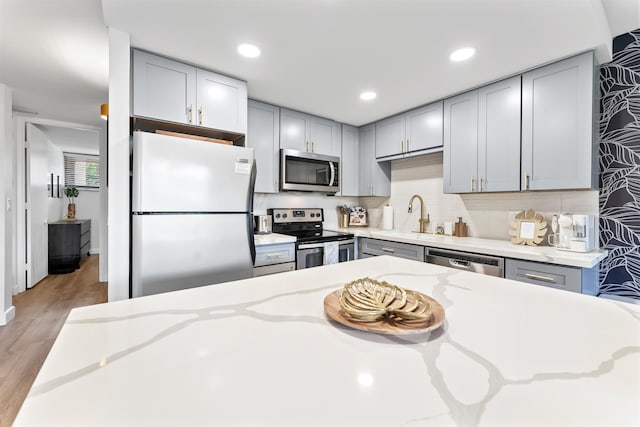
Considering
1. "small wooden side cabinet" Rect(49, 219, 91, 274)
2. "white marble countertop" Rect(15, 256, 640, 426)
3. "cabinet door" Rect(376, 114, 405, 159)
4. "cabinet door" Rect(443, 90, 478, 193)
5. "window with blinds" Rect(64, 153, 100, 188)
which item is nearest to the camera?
"white marble countertop" Rect(15, 256, 640, 426)

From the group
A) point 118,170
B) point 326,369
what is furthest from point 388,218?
point 326,369

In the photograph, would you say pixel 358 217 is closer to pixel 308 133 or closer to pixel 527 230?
pixel 308 133

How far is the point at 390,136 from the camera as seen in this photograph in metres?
3.27

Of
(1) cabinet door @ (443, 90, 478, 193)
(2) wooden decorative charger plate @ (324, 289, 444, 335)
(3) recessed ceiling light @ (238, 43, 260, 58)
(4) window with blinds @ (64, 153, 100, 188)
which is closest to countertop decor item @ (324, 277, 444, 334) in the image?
(2) wooden decorative charger plate @ (324, 289, 444, 335)

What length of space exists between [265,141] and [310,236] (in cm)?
109

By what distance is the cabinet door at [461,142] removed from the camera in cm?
250

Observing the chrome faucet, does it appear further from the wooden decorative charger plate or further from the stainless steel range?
the wooden decorative charger plate

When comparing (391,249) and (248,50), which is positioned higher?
(248,50)

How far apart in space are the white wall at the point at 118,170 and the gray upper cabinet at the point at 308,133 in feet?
4.85

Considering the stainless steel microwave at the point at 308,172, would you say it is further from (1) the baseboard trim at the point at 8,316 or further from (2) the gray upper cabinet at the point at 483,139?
(1) the baseboard trim at the point at 8,316

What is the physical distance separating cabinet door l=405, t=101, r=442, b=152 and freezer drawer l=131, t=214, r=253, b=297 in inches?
78.6

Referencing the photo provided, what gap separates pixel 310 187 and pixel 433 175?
139 centimetres

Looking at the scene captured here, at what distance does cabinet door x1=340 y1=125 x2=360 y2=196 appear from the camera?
11.6 ft

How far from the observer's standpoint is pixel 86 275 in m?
4.62
